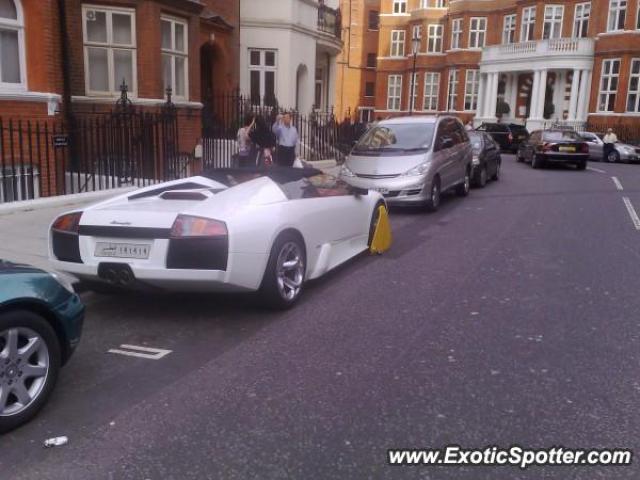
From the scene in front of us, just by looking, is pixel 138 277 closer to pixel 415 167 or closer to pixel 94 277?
pixel 94 277

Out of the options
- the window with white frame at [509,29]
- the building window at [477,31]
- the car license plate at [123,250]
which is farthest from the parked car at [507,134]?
the car license plate at [123,250]

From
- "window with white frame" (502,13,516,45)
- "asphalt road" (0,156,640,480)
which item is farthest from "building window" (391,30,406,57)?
"asphalt road" (0,156,640,480)

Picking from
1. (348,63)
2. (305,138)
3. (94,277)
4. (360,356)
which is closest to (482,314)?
(360,356)

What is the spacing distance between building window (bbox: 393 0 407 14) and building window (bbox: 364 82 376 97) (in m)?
8.06

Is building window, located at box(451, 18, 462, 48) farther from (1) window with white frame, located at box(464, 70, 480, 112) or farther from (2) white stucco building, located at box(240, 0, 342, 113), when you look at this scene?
(2) white stucco building, located at box(240, 0, 342, 113)

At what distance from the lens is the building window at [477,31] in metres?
49.0

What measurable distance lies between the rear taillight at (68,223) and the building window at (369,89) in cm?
6218

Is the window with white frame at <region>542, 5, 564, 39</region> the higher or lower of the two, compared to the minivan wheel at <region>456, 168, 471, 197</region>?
higher

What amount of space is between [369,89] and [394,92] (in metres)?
5.93

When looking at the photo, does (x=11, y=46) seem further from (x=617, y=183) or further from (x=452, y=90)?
(x=452, y=90)

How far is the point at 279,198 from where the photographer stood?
5852mm

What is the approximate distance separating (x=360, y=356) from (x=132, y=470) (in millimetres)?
1975

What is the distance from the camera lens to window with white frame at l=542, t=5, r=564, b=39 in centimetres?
4169

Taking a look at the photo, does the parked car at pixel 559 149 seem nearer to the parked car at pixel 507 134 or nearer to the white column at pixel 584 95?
the parked car at pixel 507 134
